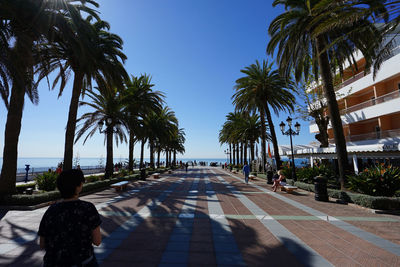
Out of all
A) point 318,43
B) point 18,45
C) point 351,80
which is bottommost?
point 18,45

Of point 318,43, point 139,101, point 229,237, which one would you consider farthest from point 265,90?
point 229,237

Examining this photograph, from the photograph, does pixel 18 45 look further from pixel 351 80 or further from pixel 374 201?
pixel 351 80

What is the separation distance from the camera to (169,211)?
769 centimetres

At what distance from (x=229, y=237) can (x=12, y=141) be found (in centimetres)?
1078

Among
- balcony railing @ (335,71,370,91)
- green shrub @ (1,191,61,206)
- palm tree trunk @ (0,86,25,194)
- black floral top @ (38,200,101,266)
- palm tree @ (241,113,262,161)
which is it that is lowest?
green shrub @ (1,191,61,206)

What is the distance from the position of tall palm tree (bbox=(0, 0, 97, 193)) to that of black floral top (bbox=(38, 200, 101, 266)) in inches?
350

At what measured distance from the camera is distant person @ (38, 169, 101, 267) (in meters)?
1.85

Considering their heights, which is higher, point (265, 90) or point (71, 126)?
point (265, 90)

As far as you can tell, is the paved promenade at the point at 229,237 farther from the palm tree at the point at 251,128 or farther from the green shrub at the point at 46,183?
the palm tree at the point at 251,128

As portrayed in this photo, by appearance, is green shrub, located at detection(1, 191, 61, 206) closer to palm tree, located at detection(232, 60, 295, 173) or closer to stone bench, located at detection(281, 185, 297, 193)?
stone bench, located at detection(281, 185, 297, 193)

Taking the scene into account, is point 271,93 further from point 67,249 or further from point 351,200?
point 67,249

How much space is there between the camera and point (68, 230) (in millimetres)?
1867

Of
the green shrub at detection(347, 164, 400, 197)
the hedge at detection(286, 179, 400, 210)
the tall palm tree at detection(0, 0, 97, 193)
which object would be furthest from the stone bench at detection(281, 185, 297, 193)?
the tall palm tree at detection(0, 0, 97, 193)

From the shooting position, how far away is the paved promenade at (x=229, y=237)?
156 inches
